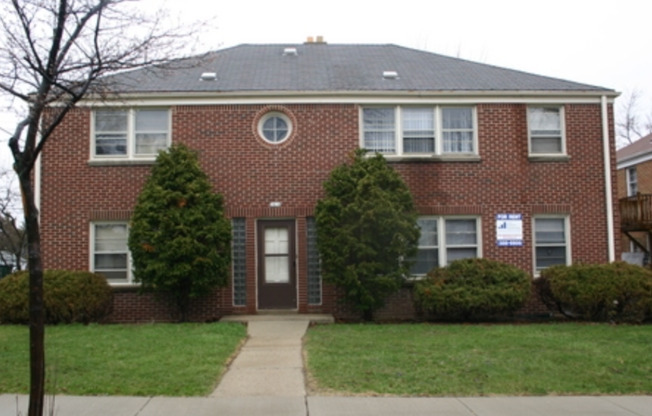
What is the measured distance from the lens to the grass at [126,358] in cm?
745

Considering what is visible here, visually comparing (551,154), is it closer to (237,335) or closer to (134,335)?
(237,335)

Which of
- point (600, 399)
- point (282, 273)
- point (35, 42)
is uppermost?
point (35, 42)

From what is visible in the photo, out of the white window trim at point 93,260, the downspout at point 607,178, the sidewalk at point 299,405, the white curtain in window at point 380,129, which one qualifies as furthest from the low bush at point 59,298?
the downspout at point 607,178

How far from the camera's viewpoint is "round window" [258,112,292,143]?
49.1ft

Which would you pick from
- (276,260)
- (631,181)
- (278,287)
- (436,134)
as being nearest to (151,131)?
(276,260)

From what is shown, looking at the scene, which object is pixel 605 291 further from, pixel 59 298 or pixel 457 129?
pixel 59 298

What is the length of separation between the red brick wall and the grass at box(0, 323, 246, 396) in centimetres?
290

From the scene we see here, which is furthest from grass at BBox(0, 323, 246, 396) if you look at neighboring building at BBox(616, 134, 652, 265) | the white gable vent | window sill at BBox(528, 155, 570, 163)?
neighboring building at BBox(616, 134, 652, 265)

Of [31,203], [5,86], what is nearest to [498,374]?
[31,203]

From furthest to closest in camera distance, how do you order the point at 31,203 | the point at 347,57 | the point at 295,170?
the point at 347,57, the point at 295,170, the point at 31,203

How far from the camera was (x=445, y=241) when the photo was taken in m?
15.1

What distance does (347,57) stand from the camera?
1802 centimetres

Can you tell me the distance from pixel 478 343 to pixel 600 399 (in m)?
3.22

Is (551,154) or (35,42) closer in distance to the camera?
(35,42)
